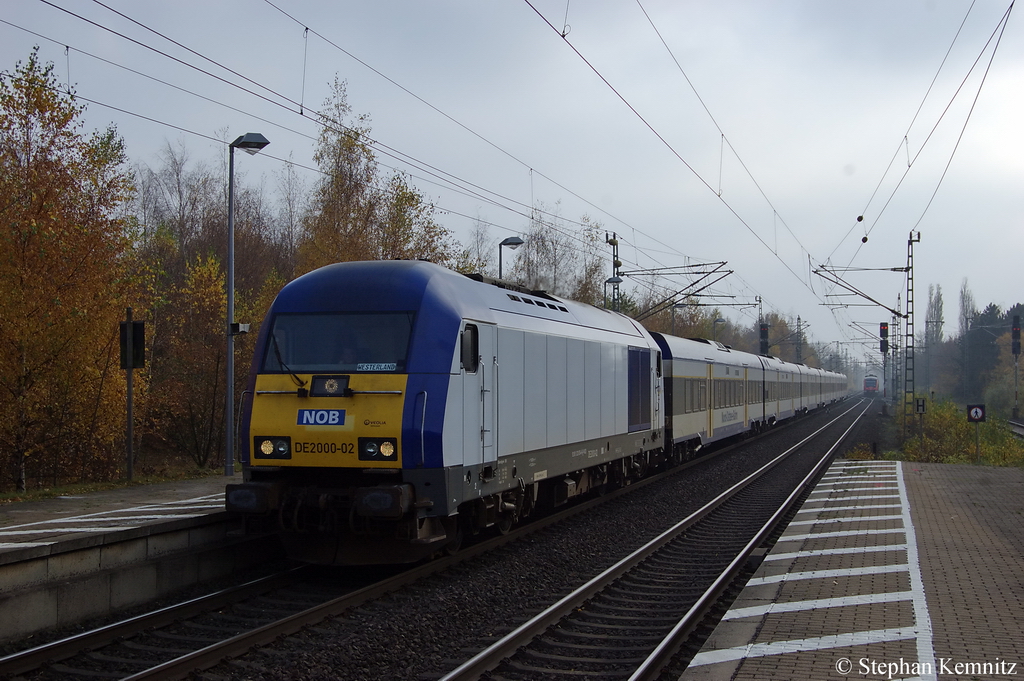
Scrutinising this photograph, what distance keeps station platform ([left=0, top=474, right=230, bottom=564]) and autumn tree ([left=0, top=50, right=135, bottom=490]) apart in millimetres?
4195

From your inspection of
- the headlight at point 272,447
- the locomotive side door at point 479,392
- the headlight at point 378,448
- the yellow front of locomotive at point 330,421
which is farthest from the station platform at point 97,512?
the locomotive side door at point 479,392

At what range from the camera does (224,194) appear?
173ft

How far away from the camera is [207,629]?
25.2 feet

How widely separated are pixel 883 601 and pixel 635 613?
236cm

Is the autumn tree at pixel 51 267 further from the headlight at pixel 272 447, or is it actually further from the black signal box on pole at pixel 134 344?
the headlight at pixel 272 447

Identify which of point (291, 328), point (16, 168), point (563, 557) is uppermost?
point (16, 168)

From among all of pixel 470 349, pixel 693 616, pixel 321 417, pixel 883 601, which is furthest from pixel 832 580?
pixel 321 417

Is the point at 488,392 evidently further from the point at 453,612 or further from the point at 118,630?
the point at 118,630

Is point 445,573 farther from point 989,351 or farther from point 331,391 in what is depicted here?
point 989,351

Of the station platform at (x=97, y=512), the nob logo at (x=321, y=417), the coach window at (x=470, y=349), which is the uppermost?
the coach window at (x=470, y=349)

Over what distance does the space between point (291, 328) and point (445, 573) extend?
10.9ft

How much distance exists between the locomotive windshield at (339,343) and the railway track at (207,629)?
2.33 meters

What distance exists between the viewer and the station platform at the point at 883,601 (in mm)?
6309

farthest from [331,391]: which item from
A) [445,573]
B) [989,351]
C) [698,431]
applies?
[989,351]
